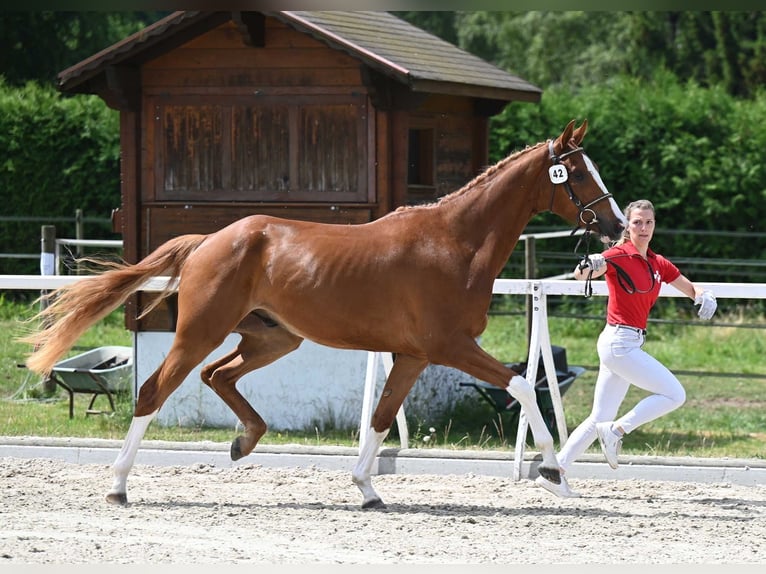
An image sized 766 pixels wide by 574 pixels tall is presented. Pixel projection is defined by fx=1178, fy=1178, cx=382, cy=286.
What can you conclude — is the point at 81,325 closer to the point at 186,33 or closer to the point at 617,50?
the point at 186,33

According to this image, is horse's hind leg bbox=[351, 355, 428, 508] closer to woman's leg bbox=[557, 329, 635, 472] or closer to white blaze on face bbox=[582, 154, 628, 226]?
woman's leg bbox=[557, 329, 635, 472]

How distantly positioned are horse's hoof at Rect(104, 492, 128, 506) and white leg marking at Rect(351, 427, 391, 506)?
1.28 meters

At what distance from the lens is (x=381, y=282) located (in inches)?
265

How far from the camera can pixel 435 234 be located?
22.3 feet

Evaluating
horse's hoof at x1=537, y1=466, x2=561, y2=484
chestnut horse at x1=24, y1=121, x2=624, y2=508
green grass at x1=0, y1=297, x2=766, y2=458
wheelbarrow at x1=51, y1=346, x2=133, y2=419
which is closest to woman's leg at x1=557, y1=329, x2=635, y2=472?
horse's hoof at x1=537, y1=466, x2=561, y2=484

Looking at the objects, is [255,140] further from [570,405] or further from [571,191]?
[571,191]

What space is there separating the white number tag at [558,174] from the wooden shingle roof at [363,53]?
2.78 metres

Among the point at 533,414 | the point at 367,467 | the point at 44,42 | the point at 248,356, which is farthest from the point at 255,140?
the point at 44,42

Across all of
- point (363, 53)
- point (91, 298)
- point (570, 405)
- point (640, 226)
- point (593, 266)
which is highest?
point (363, 53)

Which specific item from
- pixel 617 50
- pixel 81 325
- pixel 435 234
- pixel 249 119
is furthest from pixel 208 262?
pixel 617 50

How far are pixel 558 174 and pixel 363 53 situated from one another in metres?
3.16

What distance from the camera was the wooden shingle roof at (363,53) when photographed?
940 cm

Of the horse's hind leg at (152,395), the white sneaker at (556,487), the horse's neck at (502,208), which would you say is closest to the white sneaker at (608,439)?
the white sneaker at (556,487)

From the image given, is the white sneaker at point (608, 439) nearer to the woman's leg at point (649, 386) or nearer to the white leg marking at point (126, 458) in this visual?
the woman's leg at point (649, 386)
